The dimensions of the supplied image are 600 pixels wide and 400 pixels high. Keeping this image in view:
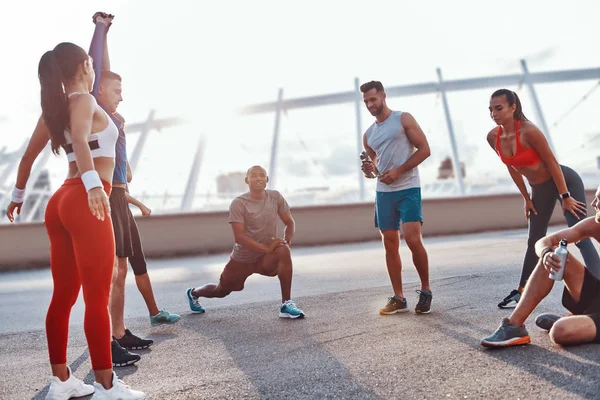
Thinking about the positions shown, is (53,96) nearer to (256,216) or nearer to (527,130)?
(256,216)

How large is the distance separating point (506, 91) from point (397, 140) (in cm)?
77

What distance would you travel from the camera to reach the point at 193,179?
558 inches

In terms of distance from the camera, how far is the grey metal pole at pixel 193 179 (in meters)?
13.4

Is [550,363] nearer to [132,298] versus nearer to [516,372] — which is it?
[516,372]

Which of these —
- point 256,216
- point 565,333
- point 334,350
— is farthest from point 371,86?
point 565,333

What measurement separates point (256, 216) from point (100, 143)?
197 cm

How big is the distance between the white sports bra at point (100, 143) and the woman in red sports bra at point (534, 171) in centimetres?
253

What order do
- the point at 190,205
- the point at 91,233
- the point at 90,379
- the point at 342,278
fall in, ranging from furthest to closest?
the point at 190,205, the point at 342,278, the point at 90,379, the point at 91,233

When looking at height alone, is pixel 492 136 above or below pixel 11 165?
below

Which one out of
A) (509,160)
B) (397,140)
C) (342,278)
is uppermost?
(397,140)

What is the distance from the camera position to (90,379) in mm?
2912

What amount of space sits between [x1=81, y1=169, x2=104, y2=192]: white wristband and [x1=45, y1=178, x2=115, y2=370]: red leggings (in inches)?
3.7

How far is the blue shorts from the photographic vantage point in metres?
4.06

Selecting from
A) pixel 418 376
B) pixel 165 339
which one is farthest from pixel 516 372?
pixel 165 339
